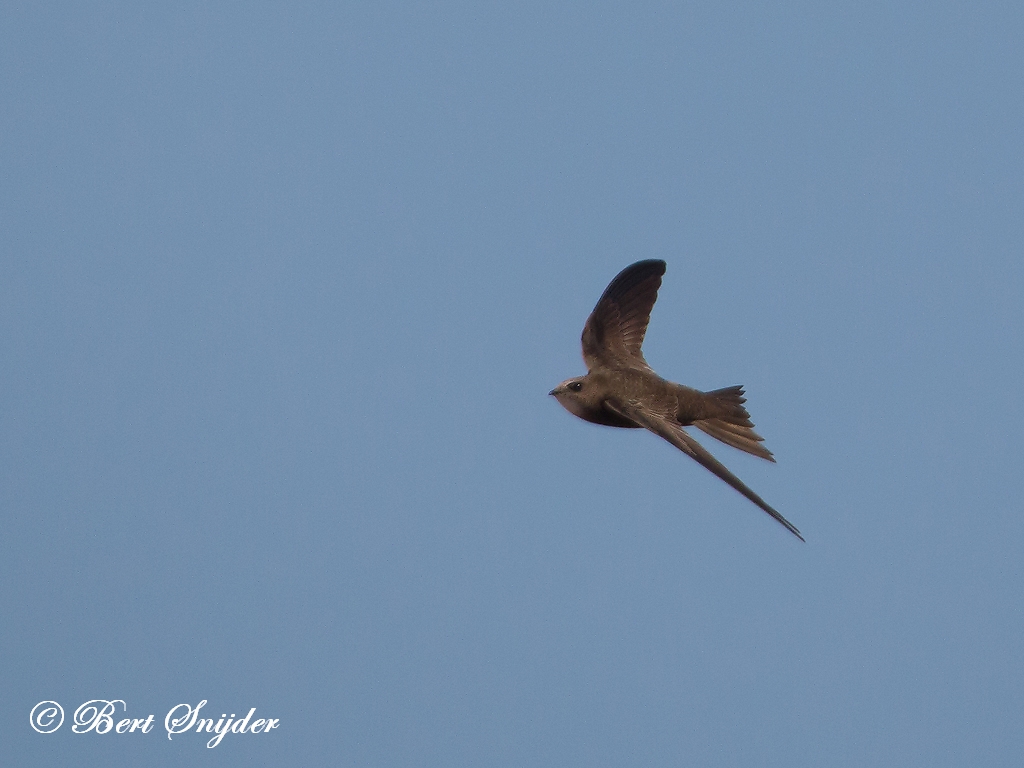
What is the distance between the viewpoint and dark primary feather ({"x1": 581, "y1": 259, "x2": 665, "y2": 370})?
268 cm

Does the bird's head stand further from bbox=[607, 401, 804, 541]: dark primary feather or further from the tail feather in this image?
the tail feather

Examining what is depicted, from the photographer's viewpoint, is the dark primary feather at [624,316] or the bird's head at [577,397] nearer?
the bird's head at [577,397]

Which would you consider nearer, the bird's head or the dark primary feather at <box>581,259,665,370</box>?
the bird's head

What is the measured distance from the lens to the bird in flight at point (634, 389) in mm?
2502

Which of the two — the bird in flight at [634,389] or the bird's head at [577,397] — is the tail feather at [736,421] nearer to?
the bird in flight at [634,389]

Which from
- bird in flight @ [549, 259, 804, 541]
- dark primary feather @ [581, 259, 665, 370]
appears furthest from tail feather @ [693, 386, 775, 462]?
dark primary feather @ [581, 259, 665, 370]

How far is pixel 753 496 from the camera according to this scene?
195cm

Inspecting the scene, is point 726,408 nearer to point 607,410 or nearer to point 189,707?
point 607,410

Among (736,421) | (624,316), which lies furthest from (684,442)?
(624,316)

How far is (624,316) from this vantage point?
8.93ft

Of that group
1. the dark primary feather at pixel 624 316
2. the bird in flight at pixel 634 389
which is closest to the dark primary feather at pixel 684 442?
the bird in flight at pixel 634 389

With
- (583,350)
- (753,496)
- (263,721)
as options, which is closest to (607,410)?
(583,350)

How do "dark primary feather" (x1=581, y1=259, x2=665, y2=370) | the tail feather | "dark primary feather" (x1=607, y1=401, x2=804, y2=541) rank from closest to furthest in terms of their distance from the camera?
"dark primary feather" (x1=607, y1=401, x2=804, y2=541) < the tail feather < "dark primary feather" (x1=581, y1=259, x2=665, y2=370)

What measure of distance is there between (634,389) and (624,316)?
0.75ft
